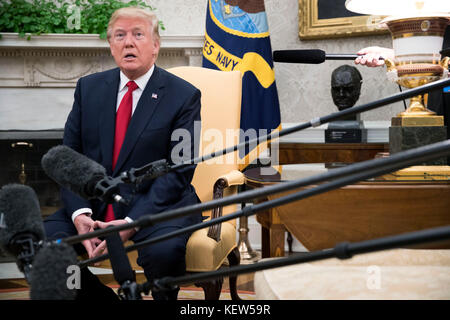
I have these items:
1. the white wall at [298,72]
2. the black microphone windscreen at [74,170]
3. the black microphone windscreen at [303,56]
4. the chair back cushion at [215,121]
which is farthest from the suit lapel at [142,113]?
the white wall at [298,72]

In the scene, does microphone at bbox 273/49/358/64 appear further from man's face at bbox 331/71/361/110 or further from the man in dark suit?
man's face at bbox 331/71/361/110

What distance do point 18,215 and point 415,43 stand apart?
5.35 ft

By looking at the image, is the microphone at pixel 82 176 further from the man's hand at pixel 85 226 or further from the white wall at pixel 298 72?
the white wall at pixel 298 72

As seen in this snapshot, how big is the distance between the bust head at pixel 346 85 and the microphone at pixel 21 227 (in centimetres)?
332

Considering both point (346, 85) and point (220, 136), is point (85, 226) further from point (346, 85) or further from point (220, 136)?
point (346, 85)

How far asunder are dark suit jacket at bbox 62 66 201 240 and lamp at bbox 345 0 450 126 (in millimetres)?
956

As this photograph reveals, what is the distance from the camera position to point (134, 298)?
778mm

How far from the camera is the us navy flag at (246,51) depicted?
13.5 ft

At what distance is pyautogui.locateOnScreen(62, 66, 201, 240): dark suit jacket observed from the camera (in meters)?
2.13

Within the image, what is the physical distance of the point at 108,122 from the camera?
7.39 ft

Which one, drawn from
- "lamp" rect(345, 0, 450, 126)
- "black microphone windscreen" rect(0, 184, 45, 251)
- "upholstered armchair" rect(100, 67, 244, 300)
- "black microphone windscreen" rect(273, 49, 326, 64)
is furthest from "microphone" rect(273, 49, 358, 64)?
"black microphone windscreen" rect(0, 184, 45, 251)

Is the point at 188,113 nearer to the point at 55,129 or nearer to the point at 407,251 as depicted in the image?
the point at 407,251

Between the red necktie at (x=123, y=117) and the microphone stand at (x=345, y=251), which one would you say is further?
the red necktie at (x=123, y=117)

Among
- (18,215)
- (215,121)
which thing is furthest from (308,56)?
(18,215)
